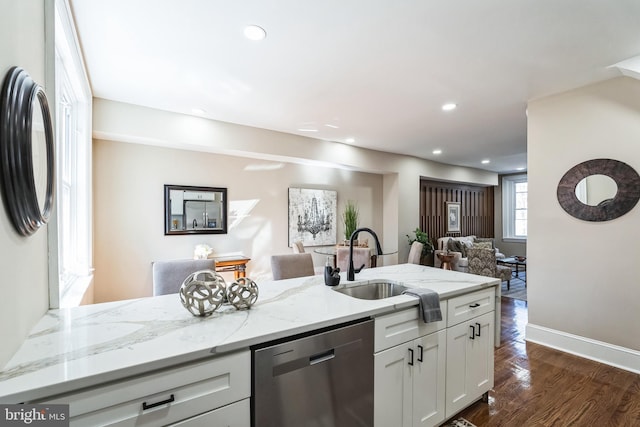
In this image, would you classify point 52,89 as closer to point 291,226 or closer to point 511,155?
point 291,226

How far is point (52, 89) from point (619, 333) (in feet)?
15.1

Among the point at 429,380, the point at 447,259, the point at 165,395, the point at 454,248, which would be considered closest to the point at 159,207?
the point at 165,395

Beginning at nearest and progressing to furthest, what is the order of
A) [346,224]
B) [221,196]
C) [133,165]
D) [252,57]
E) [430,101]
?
[252,57]
[430,101]
[133,165]
[221,196]
[346,224]

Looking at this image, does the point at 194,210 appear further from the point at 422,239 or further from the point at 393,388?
the point at 422,239

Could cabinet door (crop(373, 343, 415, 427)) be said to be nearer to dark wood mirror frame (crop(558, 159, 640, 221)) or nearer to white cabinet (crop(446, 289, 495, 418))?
white cabinet (crop(446, 289, 495, 418))

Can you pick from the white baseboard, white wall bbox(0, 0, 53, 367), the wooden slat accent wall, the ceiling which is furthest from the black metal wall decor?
the wooden slat accent wall

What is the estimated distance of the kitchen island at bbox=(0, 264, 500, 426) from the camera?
2.85 ft

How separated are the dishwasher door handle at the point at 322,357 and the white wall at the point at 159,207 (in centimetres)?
339

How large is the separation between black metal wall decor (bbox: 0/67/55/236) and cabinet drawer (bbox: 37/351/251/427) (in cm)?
65

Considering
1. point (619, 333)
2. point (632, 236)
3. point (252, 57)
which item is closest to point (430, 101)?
point (252, 57)

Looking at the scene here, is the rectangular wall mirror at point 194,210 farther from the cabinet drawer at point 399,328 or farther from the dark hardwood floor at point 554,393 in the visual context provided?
the dark hardwood floor at point 554,393

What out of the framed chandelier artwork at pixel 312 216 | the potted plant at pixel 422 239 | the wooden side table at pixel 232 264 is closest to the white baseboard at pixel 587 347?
the potted plant at pixel 422 239

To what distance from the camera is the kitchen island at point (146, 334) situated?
2.85 feet

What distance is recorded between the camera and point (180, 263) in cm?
244
